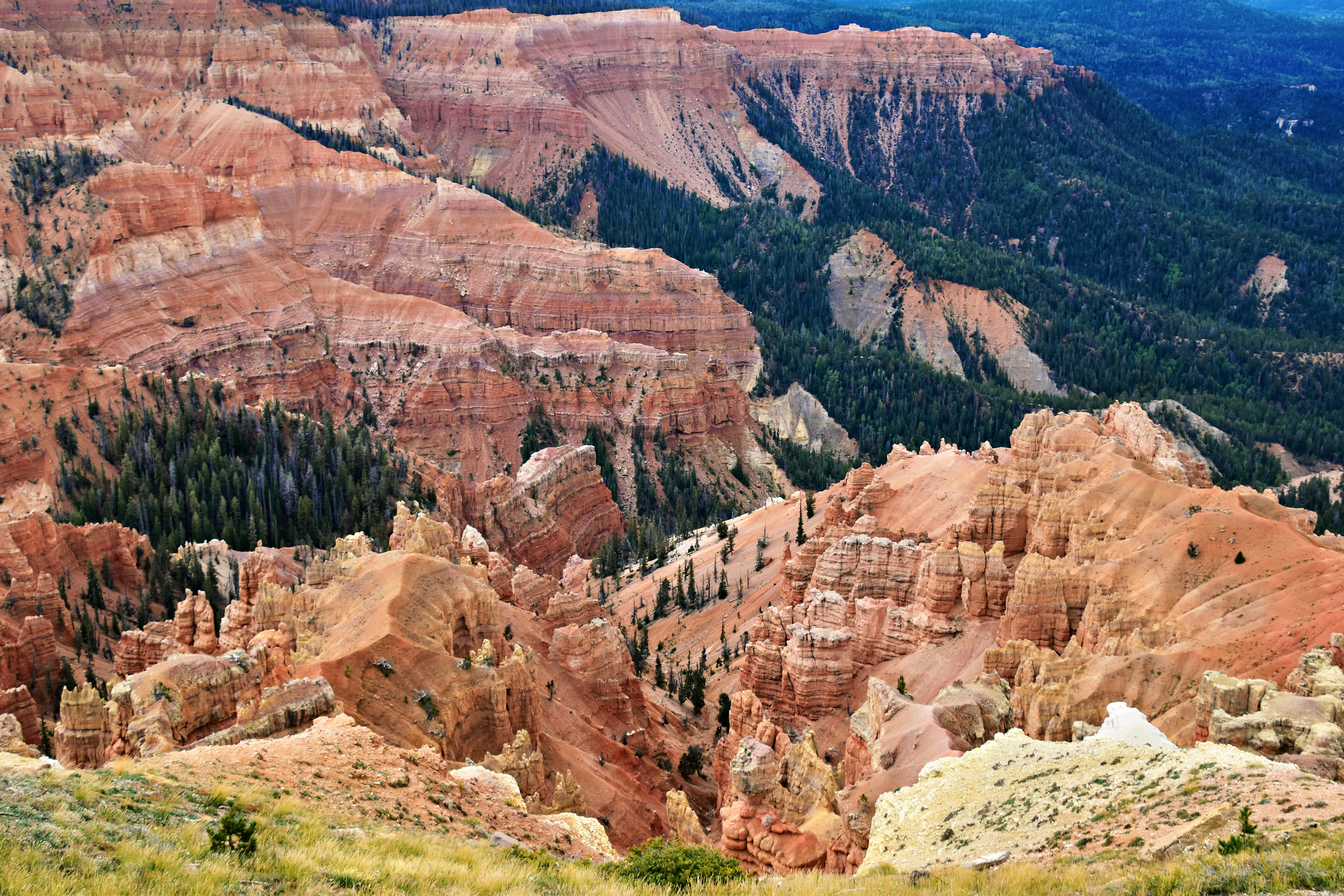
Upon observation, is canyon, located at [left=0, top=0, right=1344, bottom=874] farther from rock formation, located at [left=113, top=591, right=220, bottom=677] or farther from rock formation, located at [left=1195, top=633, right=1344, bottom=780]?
rock formation, located at [left=113, top=591, right=220, bottom=677]

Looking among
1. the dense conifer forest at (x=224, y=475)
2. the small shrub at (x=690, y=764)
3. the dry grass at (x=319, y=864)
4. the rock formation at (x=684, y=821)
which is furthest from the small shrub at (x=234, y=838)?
the dense conifer forest at (x=224, y=475)

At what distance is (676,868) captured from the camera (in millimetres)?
35812

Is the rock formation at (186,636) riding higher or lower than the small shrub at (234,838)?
lower

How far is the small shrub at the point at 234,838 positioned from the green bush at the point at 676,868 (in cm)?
932

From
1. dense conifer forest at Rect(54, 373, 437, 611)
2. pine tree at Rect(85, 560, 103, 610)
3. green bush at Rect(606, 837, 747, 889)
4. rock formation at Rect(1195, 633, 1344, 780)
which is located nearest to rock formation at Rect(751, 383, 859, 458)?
dense conifer forest at Rect(54, 373, 437, 611)

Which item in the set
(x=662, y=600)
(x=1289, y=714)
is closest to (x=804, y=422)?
(x=662, y=600)

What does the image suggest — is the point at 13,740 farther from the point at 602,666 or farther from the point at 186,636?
the point at 602,666

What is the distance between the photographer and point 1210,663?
5241 centimetres

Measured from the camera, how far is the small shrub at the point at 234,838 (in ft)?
90.7

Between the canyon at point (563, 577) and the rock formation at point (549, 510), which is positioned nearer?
the canyon at point (563, 577)

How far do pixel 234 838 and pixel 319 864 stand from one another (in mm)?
1835

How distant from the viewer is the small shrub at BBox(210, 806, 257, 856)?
2764cm

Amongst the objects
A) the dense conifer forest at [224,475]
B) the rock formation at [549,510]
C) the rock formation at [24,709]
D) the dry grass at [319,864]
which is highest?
the dry grass at [319,864]

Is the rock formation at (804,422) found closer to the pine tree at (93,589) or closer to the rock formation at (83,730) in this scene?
the pine tree at (93,589)
